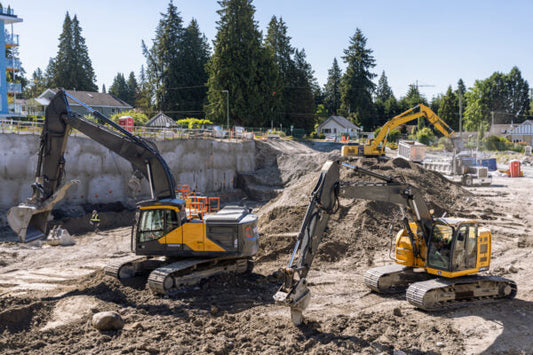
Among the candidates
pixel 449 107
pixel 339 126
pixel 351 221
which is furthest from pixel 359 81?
pixel 351 221

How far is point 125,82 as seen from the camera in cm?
9819

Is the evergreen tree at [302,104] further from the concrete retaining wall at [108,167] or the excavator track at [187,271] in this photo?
the excavator track at [187,271]

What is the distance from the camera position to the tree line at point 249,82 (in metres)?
50.1

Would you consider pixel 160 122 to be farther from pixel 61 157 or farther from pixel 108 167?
pixel 61 157

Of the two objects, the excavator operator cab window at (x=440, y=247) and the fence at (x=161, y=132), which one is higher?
the fence at (x=161, y=132)

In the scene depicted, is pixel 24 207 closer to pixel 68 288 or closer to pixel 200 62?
pixel 68 288

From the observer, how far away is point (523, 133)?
3221 inches

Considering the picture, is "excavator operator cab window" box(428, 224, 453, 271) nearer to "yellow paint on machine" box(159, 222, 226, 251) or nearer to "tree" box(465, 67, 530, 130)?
"yellow paint on machine" box(159, 222, 226, 251)

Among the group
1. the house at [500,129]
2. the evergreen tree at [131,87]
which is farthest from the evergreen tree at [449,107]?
the evergreen tree at [131,87]

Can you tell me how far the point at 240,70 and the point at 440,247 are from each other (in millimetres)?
41970

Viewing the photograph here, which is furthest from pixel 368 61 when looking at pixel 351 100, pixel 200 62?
pixel 200 62

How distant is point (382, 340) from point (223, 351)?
3.03 meters

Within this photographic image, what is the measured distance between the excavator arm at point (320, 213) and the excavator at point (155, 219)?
2875 millimetres

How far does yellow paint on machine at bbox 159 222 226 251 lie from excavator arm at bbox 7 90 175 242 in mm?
1046
